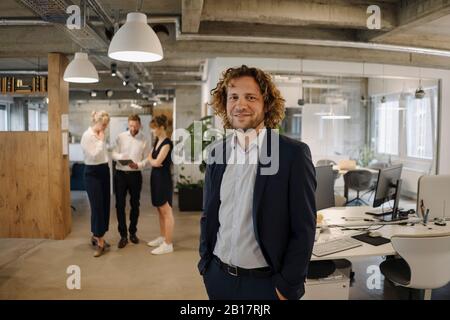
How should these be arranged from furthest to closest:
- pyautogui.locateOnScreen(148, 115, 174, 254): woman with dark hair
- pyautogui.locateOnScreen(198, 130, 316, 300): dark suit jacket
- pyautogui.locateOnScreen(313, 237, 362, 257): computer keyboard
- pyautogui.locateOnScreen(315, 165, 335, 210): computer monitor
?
pyautogui.locateOnScreen(148, 115, 174, 254): woman with dark hair → pyautogui.locateOnScreen(315, 165, 335, 210): computer monitor → pyautogui.locateOnScreen(313, 237, 362, 257): computer keyboard → pyautogui.locateOnScreen(198, 130, 316, 300): dark suit jacket

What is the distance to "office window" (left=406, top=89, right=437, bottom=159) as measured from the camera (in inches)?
306

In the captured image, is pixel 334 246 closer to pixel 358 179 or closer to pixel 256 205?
pixel 256 205

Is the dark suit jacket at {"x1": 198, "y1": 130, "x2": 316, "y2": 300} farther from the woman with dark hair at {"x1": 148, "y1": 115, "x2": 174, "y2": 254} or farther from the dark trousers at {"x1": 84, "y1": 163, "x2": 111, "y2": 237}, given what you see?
the dark trousers at {"x1": 84, "y1": 163, "x2": 111, "y2": 237}

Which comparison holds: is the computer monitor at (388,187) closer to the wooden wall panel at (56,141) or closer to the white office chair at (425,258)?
the white office chair at (425,258)

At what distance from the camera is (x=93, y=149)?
409 cm

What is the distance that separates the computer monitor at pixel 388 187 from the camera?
10.4 feet

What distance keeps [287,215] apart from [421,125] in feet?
26.1

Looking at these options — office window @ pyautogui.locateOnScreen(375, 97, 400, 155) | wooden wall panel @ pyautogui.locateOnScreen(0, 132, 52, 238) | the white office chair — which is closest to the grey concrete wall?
office window @ pyautogui.locateOnScreen(375, 97, 400, 155)

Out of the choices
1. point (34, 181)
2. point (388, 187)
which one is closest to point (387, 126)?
point (388, 187)

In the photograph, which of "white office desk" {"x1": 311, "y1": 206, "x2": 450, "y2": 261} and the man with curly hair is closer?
the man with curly hair

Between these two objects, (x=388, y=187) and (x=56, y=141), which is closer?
(x=388, y=187)

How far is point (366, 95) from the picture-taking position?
9.79 metres

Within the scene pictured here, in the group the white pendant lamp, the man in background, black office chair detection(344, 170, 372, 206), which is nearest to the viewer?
the white pendant lamp

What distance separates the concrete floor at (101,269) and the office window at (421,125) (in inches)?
226
